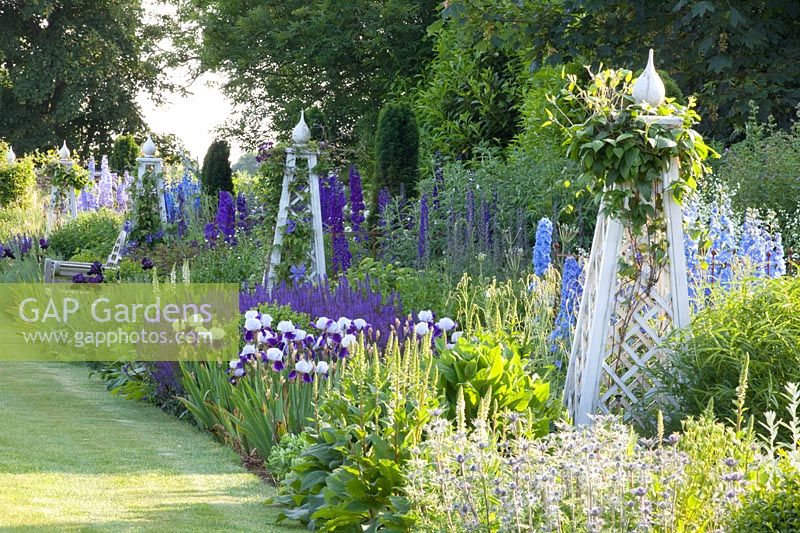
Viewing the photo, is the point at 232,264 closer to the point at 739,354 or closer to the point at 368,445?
A: the point at 368,445

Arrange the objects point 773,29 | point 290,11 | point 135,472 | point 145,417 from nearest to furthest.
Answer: point 135,472
point 145,417
point 773,29
point 290,11

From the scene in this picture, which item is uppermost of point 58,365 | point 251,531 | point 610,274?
point 610,274

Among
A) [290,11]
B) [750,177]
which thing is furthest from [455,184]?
[290,11]

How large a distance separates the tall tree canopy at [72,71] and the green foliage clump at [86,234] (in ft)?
48.3

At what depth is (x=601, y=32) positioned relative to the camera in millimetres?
12227

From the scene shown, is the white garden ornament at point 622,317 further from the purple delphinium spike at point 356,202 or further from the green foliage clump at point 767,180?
the purple delphinium spike at point 356,202

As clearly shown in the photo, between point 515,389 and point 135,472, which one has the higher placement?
point 515,389

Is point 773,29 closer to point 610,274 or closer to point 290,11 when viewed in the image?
point 610,274

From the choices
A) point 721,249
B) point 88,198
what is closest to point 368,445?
point 721,249

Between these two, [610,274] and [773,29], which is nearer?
[610,274]

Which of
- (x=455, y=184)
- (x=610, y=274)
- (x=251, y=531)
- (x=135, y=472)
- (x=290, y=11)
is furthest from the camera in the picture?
(x=290, y=11)

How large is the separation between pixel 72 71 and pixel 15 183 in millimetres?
10658

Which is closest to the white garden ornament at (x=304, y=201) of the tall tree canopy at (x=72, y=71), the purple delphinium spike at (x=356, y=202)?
the purple delphinium spike at (x=356, y=202)

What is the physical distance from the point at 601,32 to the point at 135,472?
8.98 metres
